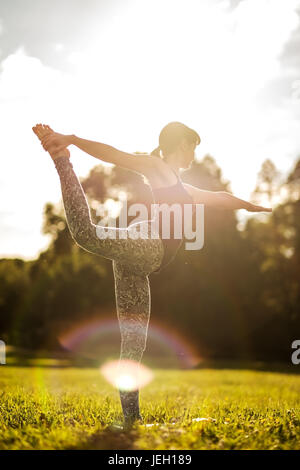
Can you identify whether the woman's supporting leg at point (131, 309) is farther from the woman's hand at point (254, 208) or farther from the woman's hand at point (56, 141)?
the woman's hand at point (254, 208)

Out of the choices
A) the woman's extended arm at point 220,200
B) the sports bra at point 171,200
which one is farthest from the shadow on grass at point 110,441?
the woman's extended arm at point 220,200

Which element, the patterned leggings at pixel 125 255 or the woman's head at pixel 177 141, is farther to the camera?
the woman's head at pixel 177 141

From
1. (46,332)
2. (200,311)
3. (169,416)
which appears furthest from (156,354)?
(169,416)

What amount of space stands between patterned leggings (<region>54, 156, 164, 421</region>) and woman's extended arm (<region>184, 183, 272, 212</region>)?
→ 2.72 feet

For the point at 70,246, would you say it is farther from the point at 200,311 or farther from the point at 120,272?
the point at 120,272

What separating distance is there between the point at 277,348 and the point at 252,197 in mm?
11777

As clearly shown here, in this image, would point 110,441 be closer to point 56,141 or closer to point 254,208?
point 56,141

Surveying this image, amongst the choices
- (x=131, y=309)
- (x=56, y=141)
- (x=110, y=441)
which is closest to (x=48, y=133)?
(x=56, y=141)

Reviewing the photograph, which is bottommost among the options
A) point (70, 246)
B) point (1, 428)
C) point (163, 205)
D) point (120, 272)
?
point (1, 428)

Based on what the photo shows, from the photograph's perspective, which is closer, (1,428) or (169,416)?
(1,428)

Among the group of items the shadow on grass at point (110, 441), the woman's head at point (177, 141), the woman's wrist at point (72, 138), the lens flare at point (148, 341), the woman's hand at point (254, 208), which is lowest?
the shadow on grass at point (110, 441)

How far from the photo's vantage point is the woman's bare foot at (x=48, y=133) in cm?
437

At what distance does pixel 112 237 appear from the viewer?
411 cm

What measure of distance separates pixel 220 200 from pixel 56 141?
6.14 feet
